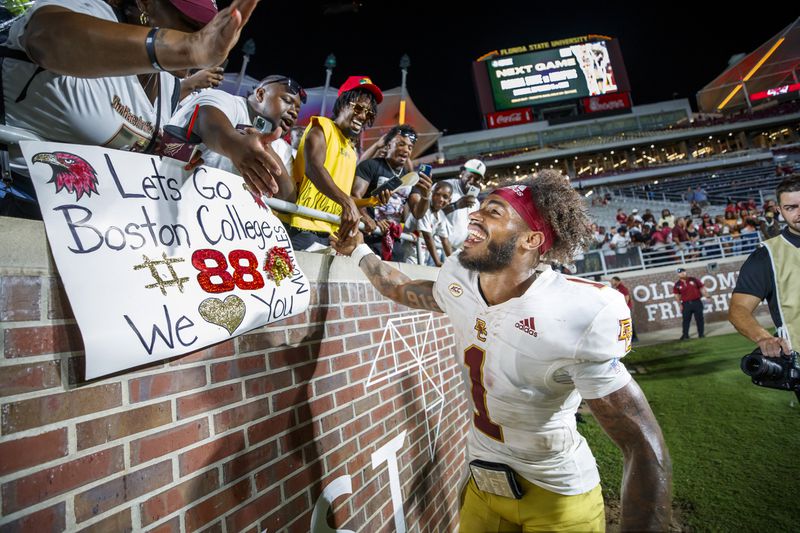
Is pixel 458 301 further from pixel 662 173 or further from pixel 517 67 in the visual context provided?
pixel 517 67

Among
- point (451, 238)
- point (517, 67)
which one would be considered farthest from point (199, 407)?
point (517, 67)

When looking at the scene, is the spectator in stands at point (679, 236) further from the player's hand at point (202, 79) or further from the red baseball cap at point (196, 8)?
the red baseball cap at point (196, 8)

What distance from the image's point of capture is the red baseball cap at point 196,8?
4.55ft

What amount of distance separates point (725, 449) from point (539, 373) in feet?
13.9

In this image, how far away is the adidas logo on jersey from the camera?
193cm

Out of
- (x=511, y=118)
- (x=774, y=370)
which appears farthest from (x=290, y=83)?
(x=511, y=118)

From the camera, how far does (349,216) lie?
8.04 feet

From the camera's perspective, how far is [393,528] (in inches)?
99.9

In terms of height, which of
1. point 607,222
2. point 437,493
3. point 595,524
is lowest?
point 437,493

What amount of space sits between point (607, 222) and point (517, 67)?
79.8ft

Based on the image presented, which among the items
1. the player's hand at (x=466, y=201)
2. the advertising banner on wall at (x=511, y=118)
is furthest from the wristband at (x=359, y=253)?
the advertising banner on wall at (x=511, y=118)

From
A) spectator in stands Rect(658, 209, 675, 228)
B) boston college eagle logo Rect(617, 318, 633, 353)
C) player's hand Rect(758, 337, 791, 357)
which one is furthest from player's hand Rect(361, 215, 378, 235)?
spectator in stands Rect(658, 209, 675, 228)

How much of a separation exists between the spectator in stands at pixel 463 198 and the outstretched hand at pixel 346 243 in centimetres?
274

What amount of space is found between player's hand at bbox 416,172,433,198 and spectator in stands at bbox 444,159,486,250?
135 centimetres
